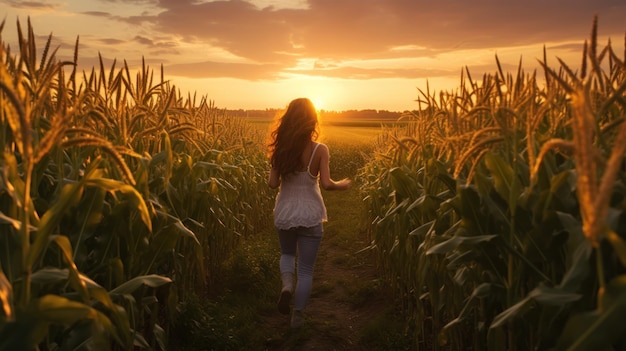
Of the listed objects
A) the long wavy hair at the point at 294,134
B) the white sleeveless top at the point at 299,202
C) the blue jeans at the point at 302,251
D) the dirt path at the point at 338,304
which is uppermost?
the long wavy hair at the point at 294,134

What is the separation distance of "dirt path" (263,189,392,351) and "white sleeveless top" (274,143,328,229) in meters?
1.33

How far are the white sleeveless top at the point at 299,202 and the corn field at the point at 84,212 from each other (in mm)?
955

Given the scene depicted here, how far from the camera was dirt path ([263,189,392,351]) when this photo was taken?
20.9ft

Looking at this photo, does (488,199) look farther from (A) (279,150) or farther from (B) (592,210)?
(A) (279,150)

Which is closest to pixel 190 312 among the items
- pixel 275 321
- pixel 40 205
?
pixel 275 321

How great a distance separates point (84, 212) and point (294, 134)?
315 centimetres

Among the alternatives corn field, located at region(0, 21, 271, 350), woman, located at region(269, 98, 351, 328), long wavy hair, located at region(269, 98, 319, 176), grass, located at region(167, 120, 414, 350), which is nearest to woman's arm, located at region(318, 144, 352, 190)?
woman, located at region(269, 98, 351, 328)

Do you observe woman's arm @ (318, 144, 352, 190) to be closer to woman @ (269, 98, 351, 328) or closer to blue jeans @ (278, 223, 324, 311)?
woman @ (269, 98, 351, 328)

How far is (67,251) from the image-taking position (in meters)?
2.25

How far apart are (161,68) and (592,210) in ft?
17.4

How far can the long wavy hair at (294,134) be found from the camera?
624 centimetres

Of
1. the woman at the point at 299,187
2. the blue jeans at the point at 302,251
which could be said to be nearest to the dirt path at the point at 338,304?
the woman at the point at 299,187

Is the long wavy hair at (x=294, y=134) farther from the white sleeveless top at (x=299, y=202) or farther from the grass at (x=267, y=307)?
the grass at (x=267, y=307)

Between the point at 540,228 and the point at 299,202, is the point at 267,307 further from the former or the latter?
the point at 540,228
